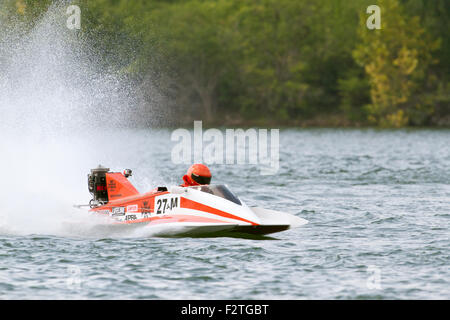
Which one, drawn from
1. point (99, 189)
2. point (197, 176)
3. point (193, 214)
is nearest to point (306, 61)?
point (99, 189)

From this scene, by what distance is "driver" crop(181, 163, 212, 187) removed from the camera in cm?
1449

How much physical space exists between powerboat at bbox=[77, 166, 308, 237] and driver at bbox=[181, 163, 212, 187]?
0.40 meters

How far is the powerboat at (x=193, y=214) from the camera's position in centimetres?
1373

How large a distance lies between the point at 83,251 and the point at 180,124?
246 feet

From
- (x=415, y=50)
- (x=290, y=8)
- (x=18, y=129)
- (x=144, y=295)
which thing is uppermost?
(x=290, y=8)

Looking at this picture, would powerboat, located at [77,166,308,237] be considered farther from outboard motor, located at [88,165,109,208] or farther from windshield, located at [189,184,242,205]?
outboard motor, located at [88,165,109,208]

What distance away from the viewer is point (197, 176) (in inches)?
571

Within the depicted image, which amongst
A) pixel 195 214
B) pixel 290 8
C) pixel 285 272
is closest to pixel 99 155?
pixel 195 214

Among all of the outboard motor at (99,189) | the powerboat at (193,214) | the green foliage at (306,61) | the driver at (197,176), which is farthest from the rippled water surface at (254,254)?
the green foliage at (306,61)

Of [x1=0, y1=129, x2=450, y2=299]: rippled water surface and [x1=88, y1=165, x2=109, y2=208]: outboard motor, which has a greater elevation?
[x1=88, y1=165, x2=109, y2=208]: outboard motor

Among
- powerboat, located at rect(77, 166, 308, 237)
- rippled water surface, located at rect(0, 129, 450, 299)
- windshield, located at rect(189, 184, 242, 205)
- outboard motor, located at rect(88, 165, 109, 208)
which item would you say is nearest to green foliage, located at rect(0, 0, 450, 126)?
rippled water surface, located at rect(0, 129, 450, 299)

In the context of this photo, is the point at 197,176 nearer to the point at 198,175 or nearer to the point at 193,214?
the point at 198,175

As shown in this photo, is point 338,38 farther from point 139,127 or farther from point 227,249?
point 227,249

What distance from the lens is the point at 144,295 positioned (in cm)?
1027
